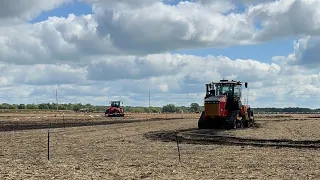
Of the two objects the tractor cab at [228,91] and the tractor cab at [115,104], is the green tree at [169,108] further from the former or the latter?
the tractor cab at [228,91]

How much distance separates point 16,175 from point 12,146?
9812mm

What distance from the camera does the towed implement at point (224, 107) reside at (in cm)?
3728

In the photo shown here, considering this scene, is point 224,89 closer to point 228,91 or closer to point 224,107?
point 228,91

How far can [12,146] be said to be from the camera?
81.4 ft

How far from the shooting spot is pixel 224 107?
37.9 metres

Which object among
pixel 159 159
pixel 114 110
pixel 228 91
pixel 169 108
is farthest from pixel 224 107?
pixel 169 108

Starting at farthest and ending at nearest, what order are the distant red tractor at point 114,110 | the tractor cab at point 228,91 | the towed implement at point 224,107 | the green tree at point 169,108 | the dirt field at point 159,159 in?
the green tree at point 169,108
the distant red tractor at point 114,110
the tractor cab at point 228,91
the towed implement at point 224,107
the dirt field at point 159,159

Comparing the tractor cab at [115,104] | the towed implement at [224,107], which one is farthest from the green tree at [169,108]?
the towed implement at [224,107]

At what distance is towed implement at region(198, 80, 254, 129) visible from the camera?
37.3 meters

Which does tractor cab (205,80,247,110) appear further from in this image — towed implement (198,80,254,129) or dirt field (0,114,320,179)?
dirt field (0,114,320,179)

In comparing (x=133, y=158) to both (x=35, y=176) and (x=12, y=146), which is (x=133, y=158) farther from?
(x=12, y=146)

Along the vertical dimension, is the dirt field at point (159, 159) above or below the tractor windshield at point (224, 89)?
below

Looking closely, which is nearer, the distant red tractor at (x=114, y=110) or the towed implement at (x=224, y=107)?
the towed implement at (x=224, y=107)

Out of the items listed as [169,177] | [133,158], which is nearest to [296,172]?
[169,177]
